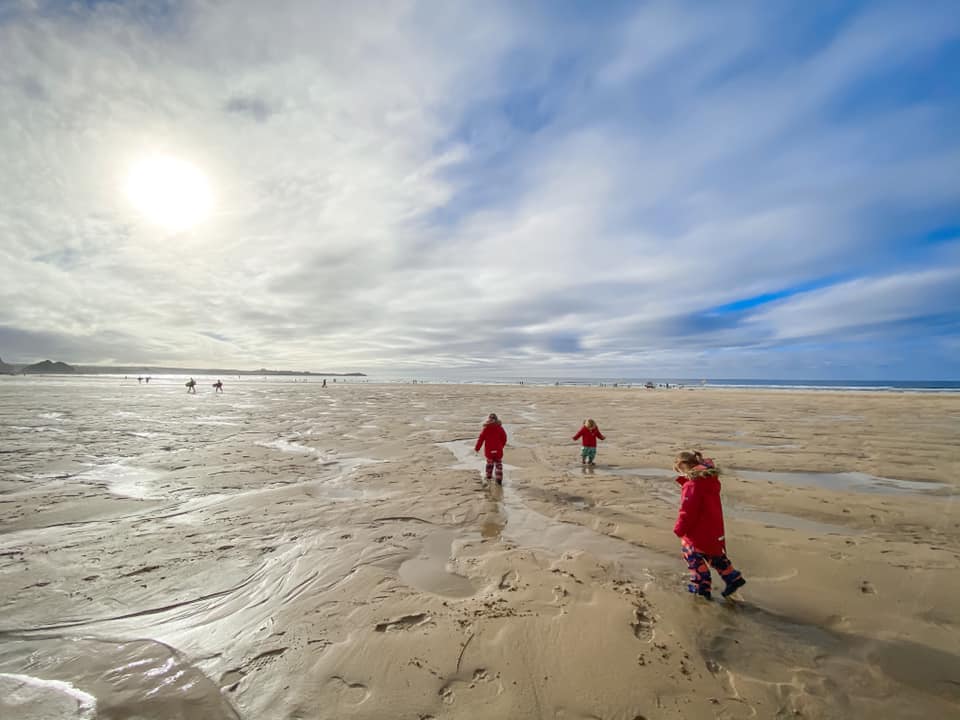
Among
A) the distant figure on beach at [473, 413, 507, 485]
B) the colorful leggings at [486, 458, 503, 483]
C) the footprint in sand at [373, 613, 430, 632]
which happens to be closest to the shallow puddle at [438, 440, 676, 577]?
the colorful leggings at [486, 458, 503, 483]

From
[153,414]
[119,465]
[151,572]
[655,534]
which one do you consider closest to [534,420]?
[655,534]

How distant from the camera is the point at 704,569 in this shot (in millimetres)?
4836

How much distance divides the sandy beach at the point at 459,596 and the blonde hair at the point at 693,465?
1.57 m

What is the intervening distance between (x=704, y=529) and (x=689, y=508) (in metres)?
0.31

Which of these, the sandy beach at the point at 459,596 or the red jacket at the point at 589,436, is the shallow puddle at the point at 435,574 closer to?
the sandy beach at the point at 459,596

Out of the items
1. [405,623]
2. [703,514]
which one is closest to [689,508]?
[703,514]

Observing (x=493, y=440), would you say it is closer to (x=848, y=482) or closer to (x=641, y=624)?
(x=641, y=624)

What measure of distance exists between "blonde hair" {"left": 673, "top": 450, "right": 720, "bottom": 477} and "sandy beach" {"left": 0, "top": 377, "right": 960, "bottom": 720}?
1574 millimetres

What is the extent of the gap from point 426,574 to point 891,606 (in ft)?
19.5

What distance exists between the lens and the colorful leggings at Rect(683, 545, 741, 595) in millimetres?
4754

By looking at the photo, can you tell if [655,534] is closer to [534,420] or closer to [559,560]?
[559,560]

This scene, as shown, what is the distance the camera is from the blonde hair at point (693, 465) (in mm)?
A: 4820

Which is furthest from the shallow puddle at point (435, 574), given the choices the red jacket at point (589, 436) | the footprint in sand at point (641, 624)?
the red jacket at point (589, 436)

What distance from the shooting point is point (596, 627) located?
4203mm
